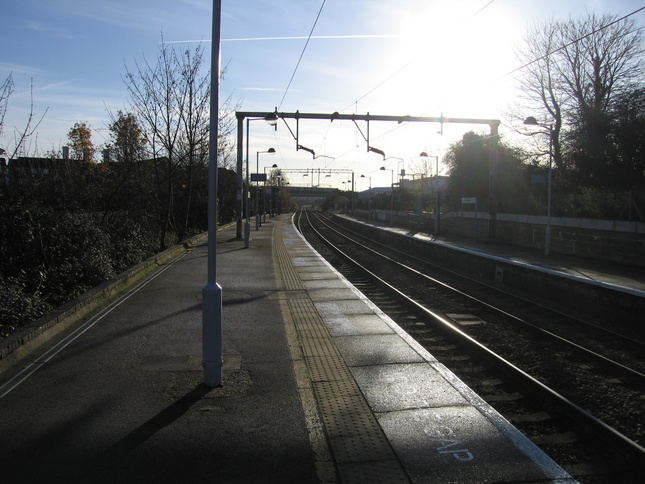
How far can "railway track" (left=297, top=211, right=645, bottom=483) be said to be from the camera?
164 inches

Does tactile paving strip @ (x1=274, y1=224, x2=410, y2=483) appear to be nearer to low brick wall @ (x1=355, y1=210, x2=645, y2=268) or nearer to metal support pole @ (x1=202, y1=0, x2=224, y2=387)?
metal support pole @ (x1=202, y1=0, x2=224, y2=387)

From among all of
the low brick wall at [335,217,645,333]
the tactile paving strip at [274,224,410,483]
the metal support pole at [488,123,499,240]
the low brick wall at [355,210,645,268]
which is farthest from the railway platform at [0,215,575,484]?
the metal support pole at [488,123,499,240]

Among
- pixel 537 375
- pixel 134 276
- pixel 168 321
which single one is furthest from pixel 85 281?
pixel 537 375

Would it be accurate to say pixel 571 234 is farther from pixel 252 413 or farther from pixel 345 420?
pixel 252 413

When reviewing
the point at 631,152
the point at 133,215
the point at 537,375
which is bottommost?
the point at 537,375

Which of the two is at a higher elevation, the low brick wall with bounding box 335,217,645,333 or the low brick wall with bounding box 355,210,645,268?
the low brick wall with bounding box 355,210,645,268

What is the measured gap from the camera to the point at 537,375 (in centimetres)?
623

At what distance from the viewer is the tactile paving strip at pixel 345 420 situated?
3486mm

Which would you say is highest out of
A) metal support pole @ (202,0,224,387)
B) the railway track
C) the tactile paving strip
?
metal support pole @ (202,0,224,387)

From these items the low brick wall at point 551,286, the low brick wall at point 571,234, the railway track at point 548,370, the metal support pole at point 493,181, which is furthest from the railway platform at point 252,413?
the metal support pole at point 493,181

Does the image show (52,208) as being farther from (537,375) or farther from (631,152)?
(631,152)

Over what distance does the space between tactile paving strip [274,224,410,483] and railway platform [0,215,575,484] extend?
14 mm

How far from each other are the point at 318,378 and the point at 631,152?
27529 mm

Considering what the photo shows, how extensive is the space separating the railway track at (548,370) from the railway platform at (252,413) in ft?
1.84
